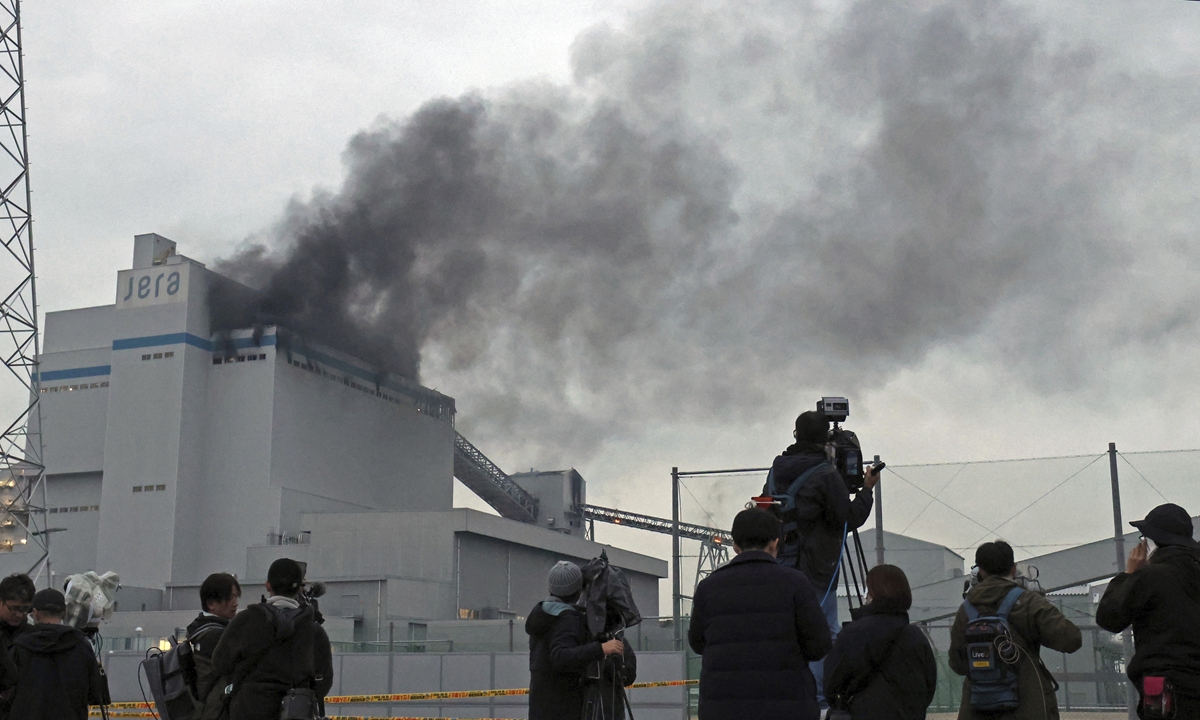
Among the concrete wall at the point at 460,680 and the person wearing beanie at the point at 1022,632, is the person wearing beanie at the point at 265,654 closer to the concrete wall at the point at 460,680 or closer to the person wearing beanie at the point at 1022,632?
the person wearing beanie at the point at 1022,632

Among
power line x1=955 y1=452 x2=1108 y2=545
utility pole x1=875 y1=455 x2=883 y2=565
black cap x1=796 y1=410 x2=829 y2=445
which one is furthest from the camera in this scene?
power line x1=955 y1=452 x2=1108 y2=545

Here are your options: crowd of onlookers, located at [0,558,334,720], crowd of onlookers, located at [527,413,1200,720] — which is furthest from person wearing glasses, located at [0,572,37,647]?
crowd of onlookers, located at [527,413,1200,720]

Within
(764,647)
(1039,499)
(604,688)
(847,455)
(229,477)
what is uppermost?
(229,477)

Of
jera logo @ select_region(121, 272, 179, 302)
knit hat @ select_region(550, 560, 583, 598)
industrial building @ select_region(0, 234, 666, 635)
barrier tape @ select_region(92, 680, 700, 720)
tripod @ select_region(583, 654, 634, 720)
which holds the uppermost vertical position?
jera logo @ select_region(121, 272, 179, 302)

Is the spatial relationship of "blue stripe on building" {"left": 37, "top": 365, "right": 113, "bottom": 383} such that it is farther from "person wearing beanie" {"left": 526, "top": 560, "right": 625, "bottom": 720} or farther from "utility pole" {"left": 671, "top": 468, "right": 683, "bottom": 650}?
"person wearing beanie" {"left": 526, "top": 560, "right": 625, "bottom": 720}

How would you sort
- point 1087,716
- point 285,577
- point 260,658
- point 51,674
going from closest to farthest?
point 260,658 → point 285,577 → point 51,674 → point 1087,716

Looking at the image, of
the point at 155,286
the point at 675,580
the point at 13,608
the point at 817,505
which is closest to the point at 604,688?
the point at 817,505

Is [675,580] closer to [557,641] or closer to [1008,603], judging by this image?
[557,641]

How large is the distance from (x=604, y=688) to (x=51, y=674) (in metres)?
3.31

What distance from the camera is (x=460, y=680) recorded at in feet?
64.2

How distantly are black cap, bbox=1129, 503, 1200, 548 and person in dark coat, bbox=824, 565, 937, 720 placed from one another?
1313 millimetres

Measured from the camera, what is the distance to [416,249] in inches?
2594

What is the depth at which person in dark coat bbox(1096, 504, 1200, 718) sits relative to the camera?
18.2ft

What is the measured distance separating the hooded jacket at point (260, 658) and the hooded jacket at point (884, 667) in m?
2.92
